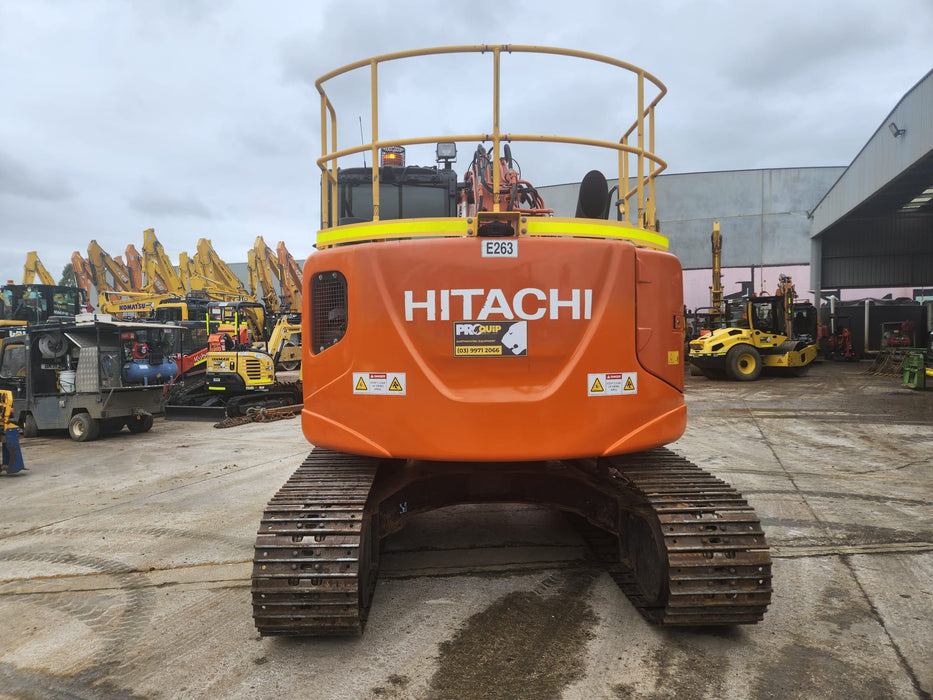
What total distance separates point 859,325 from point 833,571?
28.3 meters

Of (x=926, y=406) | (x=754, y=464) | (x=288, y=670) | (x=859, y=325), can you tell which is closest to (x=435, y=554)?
(x=288, y=670)

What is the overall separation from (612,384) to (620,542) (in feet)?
4.23

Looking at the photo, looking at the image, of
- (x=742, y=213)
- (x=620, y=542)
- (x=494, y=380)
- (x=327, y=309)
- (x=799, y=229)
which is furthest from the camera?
(x=742, y=213)

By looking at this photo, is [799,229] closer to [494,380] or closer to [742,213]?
[742,213]

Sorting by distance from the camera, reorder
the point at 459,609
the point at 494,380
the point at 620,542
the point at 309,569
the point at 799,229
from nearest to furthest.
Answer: the point at 309,569
the point at 494,380
the point at 459,609
the point at 620,542
the point at 799,229

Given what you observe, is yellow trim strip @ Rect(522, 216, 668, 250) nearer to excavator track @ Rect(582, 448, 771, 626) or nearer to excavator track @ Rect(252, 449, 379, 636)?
excavator track @ Rect(582, 448, 771, 626)

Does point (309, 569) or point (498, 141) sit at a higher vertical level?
point (498, 141)

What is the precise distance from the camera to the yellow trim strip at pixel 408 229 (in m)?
3.38

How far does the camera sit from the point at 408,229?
3418 millimetres

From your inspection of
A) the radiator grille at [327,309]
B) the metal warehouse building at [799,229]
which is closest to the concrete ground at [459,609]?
Answer: the radiator grille at [327,309]

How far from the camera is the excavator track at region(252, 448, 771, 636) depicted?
3.08 metres

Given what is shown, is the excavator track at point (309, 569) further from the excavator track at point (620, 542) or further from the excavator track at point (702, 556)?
the excavator track at point (702, 556)

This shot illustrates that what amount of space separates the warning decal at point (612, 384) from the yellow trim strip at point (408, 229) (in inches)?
40.4

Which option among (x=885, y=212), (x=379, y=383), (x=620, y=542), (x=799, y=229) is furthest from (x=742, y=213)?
(x=379, y=383)
